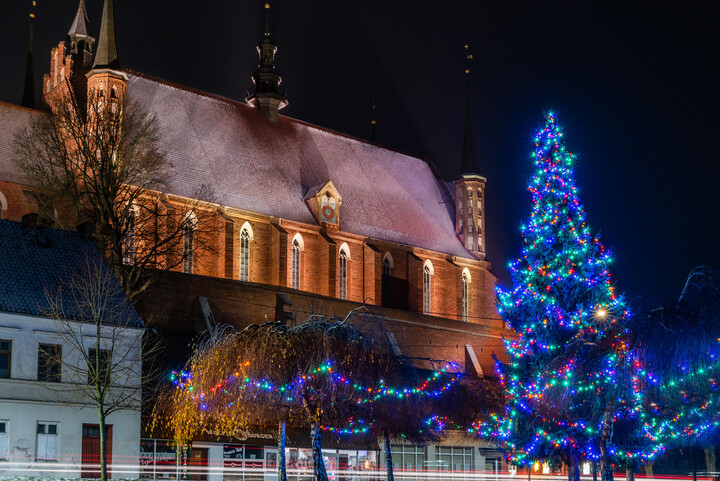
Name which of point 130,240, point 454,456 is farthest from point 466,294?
point 130,240

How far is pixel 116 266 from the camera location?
4194 cm

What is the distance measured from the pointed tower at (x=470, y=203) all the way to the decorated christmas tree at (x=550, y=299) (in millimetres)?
37869

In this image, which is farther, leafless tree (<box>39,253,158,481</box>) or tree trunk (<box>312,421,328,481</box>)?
leafless tree (<box>39,253,158,481</box>)

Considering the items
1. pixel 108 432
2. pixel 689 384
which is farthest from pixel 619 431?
pixel 108 432

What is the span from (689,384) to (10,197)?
124 feet

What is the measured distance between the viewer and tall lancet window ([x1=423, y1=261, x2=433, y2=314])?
69.9 m

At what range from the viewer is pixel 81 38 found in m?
63.5

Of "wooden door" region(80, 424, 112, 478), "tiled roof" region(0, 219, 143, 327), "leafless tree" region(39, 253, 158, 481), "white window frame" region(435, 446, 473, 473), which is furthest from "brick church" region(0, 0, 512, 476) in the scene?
"wooden door" region(80, 424, 112, 478)

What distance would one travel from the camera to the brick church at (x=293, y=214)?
52.9 metres

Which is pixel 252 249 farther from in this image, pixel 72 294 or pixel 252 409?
pixel 252 409

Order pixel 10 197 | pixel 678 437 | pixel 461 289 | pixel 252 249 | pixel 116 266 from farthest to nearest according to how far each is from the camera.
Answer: pixel 461 289 < pixel 252 249 < pixel 10 197 < pixel 116 266 < pixel 678 437

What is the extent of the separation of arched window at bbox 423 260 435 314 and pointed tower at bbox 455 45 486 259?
448 centimetres

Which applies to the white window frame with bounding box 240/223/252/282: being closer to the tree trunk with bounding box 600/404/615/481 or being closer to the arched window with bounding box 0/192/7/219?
the arched window with bounding box 0/192/7/219

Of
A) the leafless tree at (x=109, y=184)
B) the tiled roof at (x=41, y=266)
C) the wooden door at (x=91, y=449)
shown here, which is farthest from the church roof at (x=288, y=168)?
the wooden door at (x=91, y=449)
